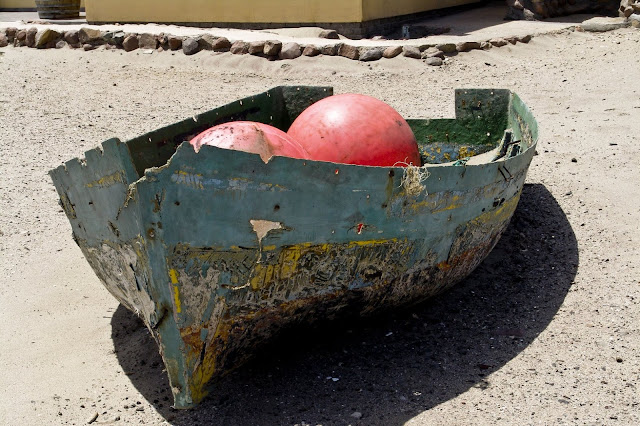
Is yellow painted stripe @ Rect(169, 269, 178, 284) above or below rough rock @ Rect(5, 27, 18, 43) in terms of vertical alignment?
above

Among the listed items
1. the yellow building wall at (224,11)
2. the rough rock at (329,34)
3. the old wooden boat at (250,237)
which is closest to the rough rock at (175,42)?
the yellow building wall at (224,11)

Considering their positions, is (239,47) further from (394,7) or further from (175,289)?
(175,289)

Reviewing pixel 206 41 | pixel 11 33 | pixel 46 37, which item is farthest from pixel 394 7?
pixel 11 33

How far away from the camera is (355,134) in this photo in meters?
3.76

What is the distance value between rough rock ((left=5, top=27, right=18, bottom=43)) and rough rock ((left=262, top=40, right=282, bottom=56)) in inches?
193

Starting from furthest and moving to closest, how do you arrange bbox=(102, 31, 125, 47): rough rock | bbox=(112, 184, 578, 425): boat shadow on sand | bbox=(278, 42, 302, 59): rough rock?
1. bbox=(102, 31, 125, 47): rough rock
2. bbox=(278, 42, 302, 59): rough rock
3. bbox=(112, 184, 578, 425): boat shadow on sand

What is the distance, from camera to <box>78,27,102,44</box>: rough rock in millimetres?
11016

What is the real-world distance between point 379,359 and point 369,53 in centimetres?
630

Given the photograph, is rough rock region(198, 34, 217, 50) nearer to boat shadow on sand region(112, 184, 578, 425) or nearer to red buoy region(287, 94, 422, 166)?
red buoy region(287, 94, 422, 166)

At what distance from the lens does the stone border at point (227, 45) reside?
9273 mm

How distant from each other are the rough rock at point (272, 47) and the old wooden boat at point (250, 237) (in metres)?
6.25

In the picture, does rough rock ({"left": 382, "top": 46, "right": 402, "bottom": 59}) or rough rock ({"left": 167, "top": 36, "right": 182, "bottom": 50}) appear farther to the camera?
rough rock ({"left": 167, "top": 36, "right": 182, "bottom": 50})

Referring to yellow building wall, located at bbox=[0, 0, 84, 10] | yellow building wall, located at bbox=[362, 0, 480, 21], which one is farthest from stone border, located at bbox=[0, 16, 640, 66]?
yellow building wall, located at bbox=[0, 0, 84, 10]

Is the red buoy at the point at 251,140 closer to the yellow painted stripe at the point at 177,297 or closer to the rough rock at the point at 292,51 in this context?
the yellow painted stripe at the point at 177,297
